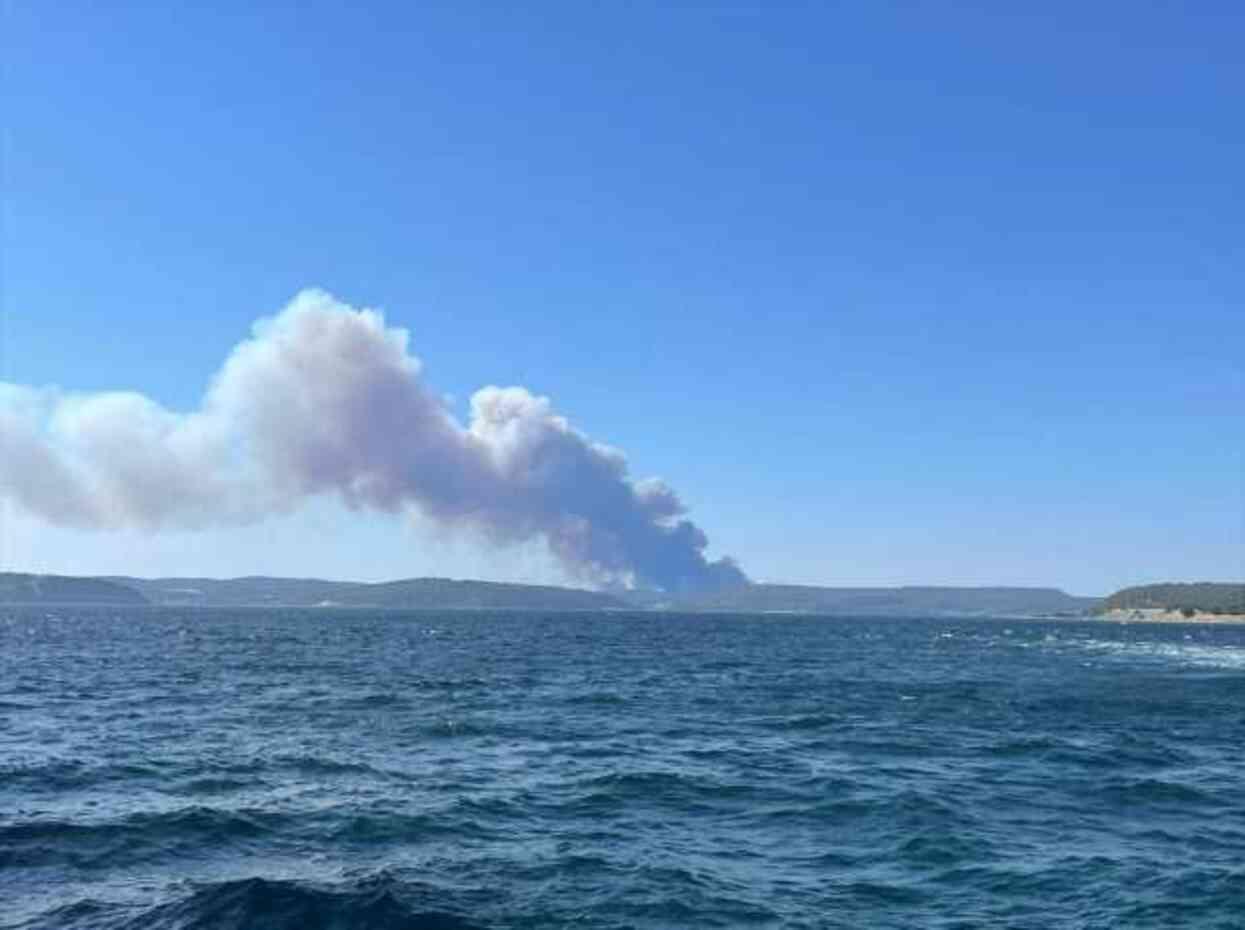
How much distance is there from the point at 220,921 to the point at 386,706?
38.6m

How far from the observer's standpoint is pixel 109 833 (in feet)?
88.4

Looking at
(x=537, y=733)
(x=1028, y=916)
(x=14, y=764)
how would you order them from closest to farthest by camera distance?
(x=1028, y=916), (x=14, y=764), (x=537, y=733)

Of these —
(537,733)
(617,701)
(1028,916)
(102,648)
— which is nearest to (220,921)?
(1028,916)

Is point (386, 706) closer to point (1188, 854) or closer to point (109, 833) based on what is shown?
point (109, 833)

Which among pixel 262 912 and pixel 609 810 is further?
pixel 609 810

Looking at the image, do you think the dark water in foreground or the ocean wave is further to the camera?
the dark water in foreground

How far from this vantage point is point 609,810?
31703 millimetres

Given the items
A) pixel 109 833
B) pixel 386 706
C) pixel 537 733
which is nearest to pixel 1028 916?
pixel 109 833

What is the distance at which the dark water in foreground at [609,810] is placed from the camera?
22500mm

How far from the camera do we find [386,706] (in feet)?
192

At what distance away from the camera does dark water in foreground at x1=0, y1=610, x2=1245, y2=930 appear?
22.5 meters

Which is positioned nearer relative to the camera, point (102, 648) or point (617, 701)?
point (617, 701)

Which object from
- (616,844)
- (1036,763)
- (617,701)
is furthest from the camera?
(617,701)

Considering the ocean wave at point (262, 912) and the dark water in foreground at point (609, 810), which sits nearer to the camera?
the ocean wave at point (262, 912)
